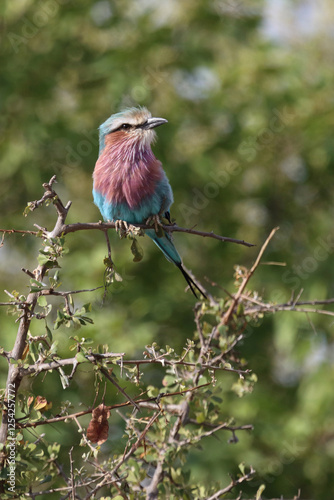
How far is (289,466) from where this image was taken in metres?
7.13

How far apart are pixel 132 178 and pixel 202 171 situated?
11.0ft

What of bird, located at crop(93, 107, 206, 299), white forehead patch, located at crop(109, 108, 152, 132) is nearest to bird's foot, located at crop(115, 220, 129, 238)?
bird, located at crop(93, 107, 206, 299)

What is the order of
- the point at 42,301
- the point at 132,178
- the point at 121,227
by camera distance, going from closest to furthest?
1. the point at 42,301
2. the point at 121,227
3. the point at 132,178

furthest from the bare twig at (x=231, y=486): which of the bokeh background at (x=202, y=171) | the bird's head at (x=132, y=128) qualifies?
the bokeh background at (x=202, y=171)

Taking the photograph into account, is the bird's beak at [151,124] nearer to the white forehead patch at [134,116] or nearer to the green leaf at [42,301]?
the white forehead patch at [134,116]

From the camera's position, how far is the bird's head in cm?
412

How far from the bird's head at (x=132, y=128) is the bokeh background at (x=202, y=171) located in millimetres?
2368

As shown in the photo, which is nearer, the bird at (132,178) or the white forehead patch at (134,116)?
the bird at (132,178)

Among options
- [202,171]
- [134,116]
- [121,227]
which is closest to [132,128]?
[134,116]

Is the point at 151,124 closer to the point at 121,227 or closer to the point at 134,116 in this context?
the point at 134,116

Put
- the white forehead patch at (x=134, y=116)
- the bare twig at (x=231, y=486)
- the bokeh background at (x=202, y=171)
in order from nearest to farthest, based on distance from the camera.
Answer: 1. the bare twig at (x=231, y=486)
2. the white forehead patch at (x=134, y=116)
3. the bokeh background at (x=202, y=171)

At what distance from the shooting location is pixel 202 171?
7.23 m

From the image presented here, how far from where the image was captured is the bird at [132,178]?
3.91 m

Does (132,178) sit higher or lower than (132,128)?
lower
